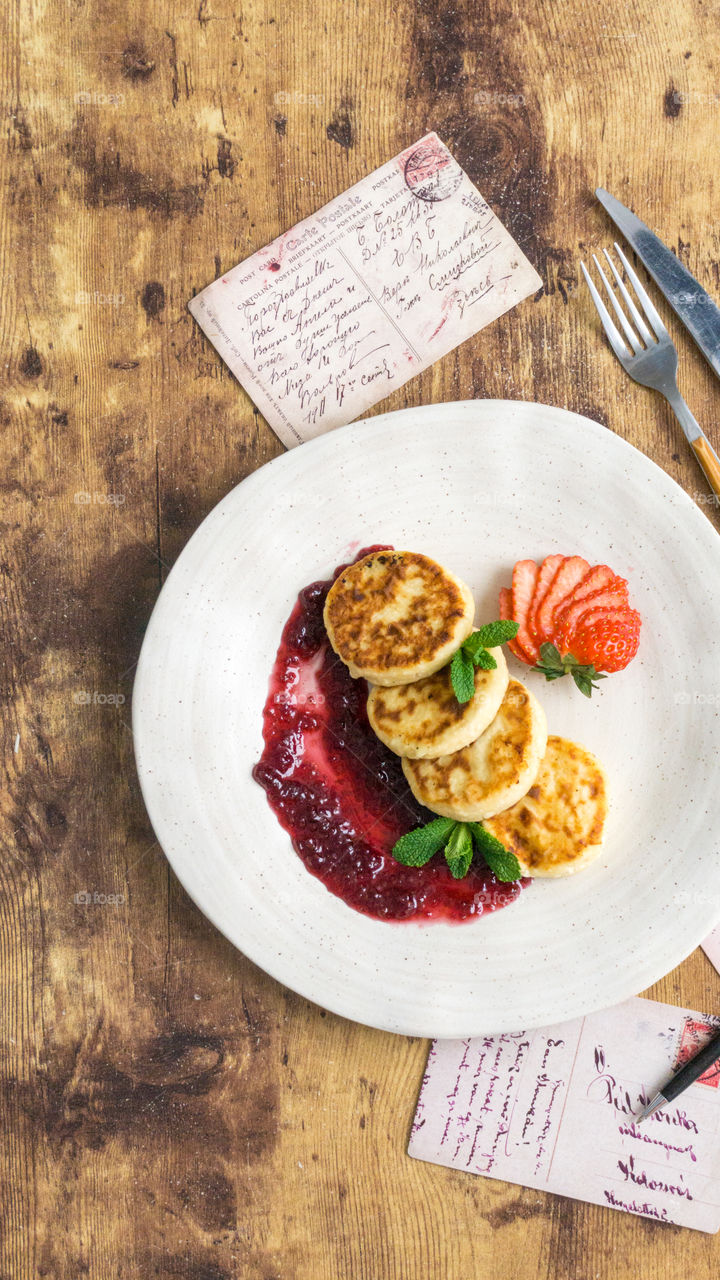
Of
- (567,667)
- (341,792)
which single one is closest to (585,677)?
(567,667)

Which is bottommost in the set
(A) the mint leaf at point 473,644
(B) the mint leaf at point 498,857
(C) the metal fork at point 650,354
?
(B) the mint leaf at point 498,857

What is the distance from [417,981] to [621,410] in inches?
69.6

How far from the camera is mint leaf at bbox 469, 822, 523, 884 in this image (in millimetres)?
2391

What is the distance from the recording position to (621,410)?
275cm

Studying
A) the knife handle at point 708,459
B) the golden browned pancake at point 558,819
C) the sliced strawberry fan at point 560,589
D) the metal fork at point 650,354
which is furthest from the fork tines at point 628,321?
the golden browned pancake at point 558,819

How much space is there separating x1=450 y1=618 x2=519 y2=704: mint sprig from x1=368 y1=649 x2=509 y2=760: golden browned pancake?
0.04 m

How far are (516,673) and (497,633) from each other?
280 mm

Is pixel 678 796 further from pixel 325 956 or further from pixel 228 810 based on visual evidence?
pixel 228 810

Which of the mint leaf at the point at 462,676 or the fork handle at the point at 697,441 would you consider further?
the fork handle at the point at 697,441

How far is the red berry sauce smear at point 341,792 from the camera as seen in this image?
2.50m

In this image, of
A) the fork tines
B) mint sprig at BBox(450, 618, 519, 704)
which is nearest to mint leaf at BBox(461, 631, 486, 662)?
mint sprig at BBox(450, 618, 519, 704)

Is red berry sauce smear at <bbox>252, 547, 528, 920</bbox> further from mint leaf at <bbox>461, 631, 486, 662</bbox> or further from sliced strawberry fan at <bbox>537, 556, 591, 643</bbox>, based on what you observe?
sliced strawberry fan at <bbox>537, 556, 591, 643</bbox>

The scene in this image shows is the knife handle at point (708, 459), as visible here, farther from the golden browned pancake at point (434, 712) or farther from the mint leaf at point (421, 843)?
the mint leaf at point (421, 843)

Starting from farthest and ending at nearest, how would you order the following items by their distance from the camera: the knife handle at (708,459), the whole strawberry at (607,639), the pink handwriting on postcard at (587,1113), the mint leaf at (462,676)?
the knife handle at (708,459) → the pink handwriting on postcard at (587,1113) → the whole strawberry at (607,639) → the mint leaf at (462,676)
